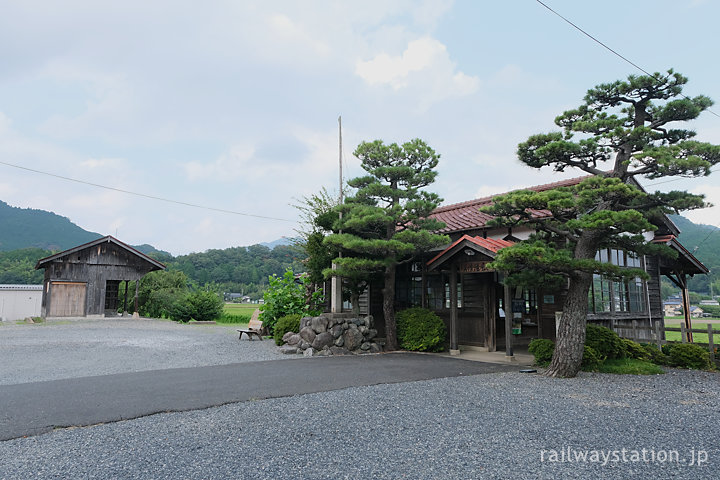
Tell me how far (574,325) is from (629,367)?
60.4 inches

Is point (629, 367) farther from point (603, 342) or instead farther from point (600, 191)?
point (600, 191)

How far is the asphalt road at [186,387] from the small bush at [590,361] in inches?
44.6

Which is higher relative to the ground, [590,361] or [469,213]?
[469,213]

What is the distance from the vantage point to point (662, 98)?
6.88 meters

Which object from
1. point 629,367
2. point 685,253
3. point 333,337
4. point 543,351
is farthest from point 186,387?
point 685,253

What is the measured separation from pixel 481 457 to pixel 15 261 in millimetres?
55836

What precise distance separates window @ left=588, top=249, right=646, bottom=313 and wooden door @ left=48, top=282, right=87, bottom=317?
21699mm

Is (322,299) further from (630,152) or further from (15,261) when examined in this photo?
(15,261)

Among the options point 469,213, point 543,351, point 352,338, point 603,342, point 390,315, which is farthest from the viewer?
point 469,213

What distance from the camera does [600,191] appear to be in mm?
6305

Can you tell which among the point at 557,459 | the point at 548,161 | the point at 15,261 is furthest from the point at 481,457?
A: the point at 15,261

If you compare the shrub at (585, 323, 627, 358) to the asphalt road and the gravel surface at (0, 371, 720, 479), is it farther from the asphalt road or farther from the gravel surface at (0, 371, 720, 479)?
the gravel surface at (0, 371, 720, 479)

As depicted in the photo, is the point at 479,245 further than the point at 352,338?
No

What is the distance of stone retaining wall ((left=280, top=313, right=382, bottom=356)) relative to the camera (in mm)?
10031
